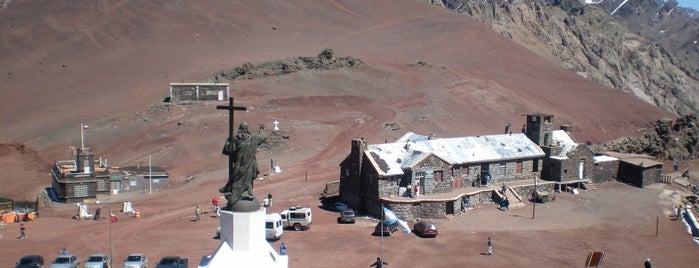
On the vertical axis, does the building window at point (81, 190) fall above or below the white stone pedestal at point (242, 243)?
below

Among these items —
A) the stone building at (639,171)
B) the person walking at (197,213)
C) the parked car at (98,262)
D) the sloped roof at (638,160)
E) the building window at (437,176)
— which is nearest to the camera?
the parked car at (98,262)

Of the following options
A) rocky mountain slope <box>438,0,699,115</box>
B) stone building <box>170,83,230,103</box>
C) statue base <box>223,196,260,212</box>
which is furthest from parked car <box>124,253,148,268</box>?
rocky mountain slope <box>438,0,699,115</box>

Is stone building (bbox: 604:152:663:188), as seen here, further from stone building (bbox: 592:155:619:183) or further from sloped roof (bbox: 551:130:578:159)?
sloped roof (bbox: 551:130:578:159)

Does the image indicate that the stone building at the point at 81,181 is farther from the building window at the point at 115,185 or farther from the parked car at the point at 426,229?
the parked car at the point at 426,229

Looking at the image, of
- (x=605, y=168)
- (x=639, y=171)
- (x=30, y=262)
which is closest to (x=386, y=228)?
(x=30, y=262)

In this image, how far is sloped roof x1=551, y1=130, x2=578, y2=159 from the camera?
43.1m

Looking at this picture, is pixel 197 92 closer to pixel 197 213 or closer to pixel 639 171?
pixel 197 213

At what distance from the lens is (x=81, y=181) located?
4125cm

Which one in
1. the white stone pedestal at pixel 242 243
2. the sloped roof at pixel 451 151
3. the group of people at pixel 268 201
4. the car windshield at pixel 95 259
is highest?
the white stone pedestal at pixel 242 243

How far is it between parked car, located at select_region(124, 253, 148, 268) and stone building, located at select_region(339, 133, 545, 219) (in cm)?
1292

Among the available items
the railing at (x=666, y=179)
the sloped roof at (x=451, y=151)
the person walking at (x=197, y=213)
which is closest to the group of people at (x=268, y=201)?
the person walking at (x=197, y=213)

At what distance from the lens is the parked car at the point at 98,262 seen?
25.8m

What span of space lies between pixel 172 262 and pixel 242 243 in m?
17.4

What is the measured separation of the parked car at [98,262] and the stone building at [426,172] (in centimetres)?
1412
